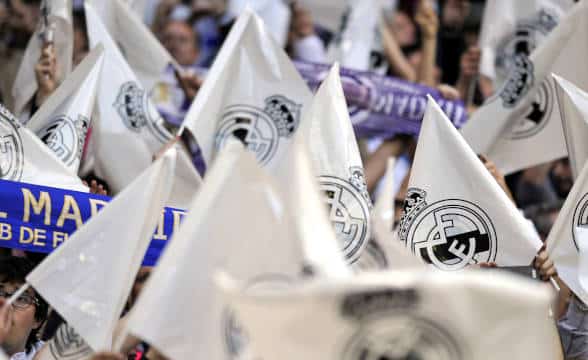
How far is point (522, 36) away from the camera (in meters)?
6.11

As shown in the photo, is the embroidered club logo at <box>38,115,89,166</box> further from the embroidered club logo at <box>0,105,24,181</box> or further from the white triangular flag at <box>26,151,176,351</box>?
the white triangular flag at <box>26,151,176,351</box>

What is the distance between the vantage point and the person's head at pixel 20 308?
12.7 feet

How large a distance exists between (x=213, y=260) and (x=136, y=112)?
Answer: 236cm

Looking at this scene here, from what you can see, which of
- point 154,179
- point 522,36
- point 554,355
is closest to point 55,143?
point 154,179

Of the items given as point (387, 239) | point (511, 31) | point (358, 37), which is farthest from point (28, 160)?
point (511, 31)

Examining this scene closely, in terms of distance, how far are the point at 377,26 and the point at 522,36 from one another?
0.87 meters

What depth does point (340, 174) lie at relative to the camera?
3920 millimetres

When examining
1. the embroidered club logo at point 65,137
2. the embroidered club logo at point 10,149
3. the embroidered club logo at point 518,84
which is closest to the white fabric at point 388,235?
the embroidered club logo at point 10,149

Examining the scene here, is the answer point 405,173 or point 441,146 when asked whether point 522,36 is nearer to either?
point 405,173

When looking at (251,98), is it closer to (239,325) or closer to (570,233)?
(570,233)

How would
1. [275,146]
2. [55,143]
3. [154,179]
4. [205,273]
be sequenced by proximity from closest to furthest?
[205,273] → [154,179] → [55,143] → [275,146]

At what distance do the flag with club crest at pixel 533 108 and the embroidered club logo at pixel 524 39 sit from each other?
75 centimetres

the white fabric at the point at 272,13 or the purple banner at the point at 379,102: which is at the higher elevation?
the white fabric at the point at 272,13

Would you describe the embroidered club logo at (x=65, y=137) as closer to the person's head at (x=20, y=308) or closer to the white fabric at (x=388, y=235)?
the person's head at (x=20, y=308)
